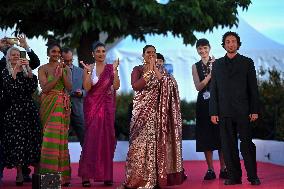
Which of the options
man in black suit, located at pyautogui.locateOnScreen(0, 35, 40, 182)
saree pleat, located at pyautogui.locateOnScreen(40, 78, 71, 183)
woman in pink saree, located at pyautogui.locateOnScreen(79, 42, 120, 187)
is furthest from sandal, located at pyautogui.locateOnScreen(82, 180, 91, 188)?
man in black suit, located at pyautogui.locateOnScreen(0, 35, 40, 182)

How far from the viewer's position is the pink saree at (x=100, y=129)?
827cm

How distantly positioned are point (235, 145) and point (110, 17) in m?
4.79

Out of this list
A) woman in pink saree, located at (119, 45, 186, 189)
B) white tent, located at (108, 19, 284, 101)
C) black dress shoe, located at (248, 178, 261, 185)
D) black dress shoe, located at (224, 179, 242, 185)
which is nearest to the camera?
woman in pink saree, located at (119, 45, 186, 189)

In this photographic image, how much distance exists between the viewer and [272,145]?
11242 mm

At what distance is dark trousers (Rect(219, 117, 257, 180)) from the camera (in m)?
7.87

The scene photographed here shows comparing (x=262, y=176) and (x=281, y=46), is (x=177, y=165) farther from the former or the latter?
(x=281, y=46)

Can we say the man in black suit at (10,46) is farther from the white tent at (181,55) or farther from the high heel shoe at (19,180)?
the white tent at (181,55)

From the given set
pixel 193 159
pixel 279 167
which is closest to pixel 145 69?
pixel 279 167

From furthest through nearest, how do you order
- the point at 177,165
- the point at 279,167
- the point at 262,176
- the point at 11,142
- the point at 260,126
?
the point at 260,126, the point at 279,167, the point at 262,176, the point at 11,142, the point at 177,165

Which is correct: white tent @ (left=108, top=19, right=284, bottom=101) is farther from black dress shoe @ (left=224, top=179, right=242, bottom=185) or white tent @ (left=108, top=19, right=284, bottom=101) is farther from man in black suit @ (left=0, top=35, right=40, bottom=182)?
black dress shoe @ (left=224, top=179, right=242, bottom=185)

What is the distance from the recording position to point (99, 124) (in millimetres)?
8328

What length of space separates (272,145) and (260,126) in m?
1.32

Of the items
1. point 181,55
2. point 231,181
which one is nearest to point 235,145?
point 231,181

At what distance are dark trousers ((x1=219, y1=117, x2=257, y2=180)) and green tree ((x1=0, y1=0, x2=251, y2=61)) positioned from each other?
451cm
